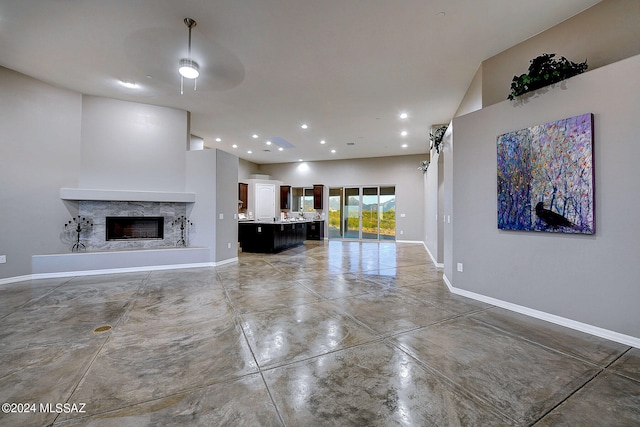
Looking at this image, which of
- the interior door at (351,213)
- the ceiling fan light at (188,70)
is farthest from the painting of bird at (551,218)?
the interior door at (351,213)

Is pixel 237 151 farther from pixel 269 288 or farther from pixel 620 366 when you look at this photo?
pixel 620 366

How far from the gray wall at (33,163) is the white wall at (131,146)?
22 cm

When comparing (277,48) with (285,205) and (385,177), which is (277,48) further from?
(285,205)

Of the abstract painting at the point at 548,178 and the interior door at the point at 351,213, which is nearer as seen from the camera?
the abstract painting at the point at 548,178

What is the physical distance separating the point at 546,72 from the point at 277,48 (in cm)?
344

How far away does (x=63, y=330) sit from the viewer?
2.79 m

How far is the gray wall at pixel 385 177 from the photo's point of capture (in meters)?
10.7

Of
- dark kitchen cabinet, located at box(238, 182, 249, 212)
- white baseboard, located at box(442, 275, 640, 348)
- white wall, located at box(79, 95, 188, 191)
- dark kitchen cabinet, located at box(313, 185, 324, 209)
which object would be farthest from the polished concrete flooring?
dark kitchen cabinet, located at box(313, 185, 324, 209)

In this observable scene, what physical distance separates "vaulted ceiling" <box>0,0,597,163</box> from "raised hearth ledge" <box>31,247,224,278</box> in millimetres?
3274

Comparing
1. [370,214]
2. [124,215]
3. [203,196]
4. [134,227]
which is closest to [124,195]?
[124,215]

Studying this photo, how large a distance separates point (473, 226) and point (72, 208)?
7.47 m

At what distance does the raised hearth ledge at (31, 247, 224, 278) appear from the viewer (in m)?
4.84

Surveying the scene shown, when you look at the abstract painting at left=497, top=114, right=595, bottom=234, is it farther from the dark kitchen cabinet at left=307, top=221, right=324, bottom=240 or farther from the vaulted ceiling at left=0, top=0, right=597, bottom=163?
the dark kitchen cabinet at left=307, top=221, right=324, bottom=240

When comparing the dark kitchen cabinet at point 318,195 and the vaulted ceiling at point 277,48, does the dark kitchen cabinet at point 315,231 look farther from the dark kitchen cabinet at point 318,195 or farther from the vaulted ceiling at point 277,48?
the vaulted ceiling at point 277,48
